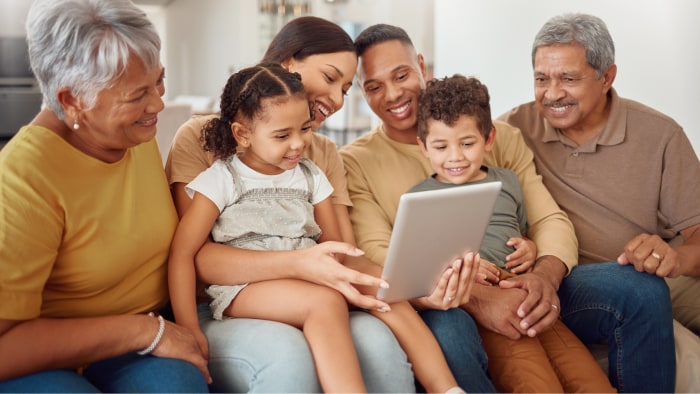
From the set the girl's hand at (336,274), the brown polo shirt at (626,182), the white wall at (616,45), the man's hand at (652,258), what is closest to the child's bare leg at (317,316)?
the girl's hand at (336,274)

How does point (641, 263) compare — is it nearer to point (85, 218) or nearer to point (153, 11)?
point (85, 218)

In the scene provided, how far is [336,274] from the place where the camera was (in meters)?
1.54

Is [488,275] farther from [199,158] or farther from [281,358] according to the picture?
[199,158]

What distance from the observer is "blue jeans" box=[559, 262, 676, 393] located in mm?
1800

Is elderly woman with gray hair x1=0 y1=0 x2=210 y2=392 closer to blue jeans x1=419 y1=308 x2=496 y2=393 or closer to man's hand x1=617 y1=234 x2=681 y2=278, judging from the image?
blue jeans x1=419 y1=308 x2=496 y2=393

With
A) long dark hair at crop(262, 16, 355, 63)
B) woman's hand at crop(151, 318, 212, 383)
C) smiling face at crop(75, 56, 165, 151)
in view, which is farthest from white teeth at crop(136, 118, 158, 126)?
long dark hair at crop(262, 16, 355, 63)

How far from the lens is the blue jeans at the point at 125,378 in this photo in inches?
50.3

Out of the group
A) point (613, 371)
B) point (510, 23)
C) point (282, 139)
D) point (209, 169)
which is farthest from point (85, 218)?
point (510, 23)

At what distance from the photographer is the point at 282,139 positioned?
1.70 metres

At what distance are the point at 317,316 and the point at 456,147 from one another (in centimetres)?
67

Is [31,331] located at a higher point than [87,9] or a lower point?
lower

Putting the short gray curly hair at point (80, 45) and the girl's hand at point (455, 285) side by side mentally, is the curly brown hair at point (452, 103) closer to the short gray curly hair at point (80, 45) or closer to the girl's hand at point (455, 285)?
the girl's hand at point (455, 285)

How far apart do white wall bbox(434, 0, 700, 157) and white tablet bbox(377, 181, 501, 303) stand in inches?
64.6

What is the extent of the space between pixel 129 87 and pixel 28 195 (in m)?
0.29
